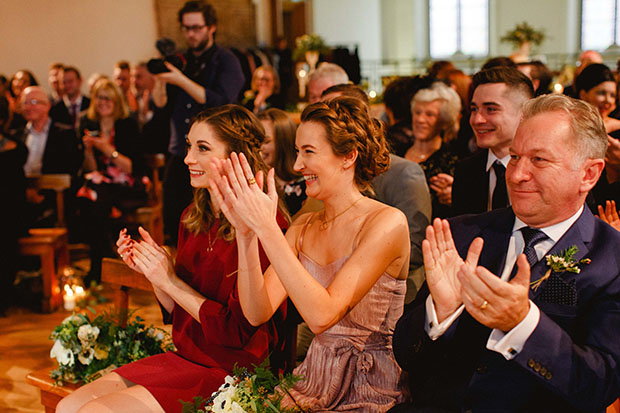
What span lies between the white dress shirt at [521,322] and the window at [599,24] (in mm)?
18870

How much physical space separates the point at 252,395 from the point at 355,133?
874 mm

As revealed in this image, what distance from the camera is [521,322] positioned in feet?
4.85

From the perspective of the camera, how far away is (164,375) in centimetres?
230

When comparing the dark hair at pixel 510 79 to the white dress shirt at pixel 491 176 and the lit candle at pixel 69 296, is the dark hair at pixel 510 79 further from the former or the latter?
the lit candle at pixel 69 296

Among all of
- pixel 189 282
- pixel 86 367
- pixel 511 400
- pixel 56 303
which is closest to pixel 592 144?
pixel 511 400

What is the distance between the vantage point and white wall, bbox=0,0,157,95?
10359mm

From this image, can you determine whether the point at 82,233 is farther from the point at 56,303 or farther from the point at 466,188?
the point at 466,188

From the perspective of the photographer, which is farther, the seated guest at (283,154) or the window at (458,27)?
the window at (458,27)

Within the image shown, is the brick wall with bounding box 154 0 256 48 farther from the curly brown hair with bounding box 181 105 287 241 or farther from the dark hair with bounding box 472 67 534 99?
the curly brown hair with bounding box 181 105 287 241

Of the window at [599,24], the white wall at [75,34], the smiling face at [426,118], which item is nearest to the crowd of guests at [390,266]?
the smiling face at [426,118]

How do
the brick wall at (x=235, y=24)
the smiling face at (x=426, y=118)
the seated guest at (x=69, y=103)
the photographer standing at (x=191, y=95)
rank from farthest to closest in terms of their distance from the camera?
the brick wall at (x=235, y=24), the seated guest at (x=69, y=103), the photographer standing at (x=191, y=95), the smiling face at (x=426, y=118)

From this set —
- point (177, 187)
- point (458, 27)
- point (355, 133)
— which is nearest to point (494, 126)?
point (355, 133)

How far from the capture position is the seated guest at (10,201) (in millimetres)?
4980

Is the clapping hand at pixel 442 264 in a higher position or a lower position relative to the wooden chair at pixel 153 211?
higher
